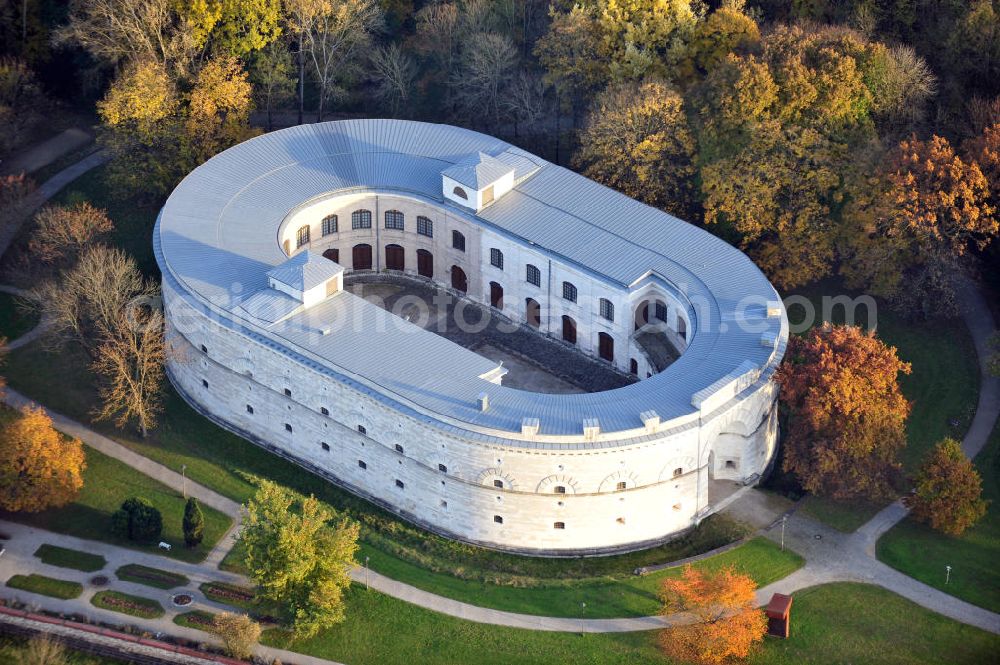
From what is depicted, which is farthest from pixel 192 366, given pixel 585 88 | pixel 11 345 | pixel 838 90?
pixel 838 90

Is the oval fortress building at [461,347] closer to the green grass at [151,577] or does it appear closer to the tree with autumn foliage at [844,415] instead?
the tree with autumn foliage at [844,415]

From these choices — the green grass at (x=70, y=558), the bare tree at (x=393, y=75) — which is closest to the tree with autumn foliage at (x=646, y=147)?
the bare tree at (x=393, y=75)

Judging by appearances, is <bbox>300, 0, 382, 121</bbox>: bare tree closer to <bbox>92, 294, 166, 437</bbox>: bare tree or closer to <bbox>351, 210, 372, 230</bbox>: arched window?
<bbox>351, 210, 372, 230</bbox>: arched window

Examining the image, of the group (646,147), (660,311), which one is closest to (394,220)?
(646,147)

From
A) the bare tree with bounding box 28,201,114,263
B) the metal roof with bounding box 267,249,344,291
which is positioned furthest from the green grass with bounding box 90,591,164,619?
the bare tree with bounding box 28,201,114,263

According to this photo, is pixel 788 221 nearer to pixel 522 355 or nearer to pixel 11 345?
pixel 522 355

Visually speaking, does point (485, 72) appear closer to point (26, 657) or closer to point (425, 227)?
point (425, 227)

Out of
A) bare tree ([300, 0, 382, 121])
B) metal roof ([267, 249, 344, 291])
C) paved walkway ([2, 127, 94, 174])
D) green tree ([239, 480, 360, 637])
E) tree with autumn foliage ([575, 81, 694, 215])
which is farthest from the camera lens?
paved walkway ([2, 127, 94, 174])
